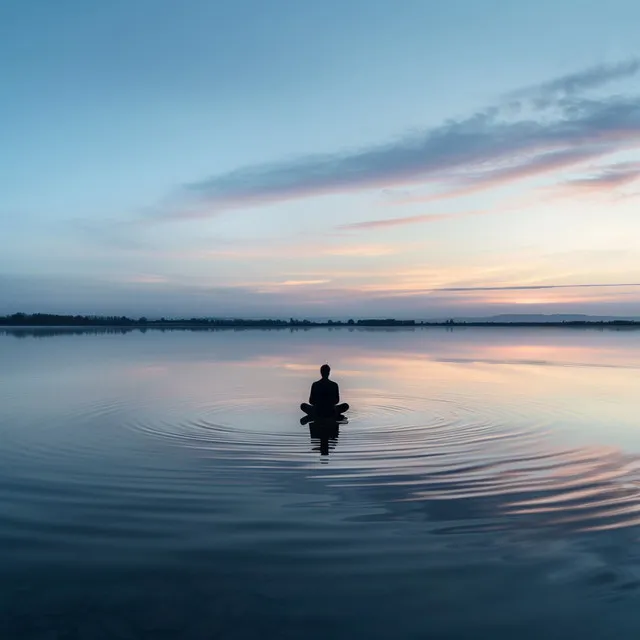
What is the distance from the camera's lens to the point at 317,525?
386 inches

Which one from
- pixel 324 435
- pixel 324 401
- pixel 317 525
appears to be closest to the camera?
pixel 317 525

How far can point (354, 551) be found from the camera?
8.68 meters

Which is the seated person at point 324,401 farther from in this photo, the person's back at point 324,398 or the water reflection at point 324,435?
the water reflection at point 324,435

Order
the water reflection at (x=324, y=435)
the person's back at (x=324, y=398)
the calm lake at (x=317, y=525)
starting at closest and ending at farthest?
the calm lake at (x=317, y=525) → the water reflection at (x=324, y=435) → the person's back at (x=324, y=398)

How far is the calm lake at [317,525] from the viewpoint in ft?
22.4

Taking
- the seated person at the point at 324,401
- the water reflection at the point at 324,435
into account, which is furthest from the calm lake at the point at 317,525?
the seated person at the point at 324,401

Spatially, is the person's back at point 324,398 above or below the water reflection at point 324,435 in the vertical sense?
above

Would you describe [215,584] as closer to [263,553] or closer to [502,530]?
[263,553]

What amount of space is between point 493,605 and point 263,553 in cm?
321

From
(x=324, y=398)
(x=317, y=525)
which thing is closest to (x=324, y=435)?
(x=324, y=398)

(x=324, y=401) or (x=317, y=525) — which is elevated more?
(x=324, y=401)

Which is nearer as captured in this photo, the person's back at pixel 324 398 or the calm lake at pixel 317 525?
the calm lake at pixel 317 525

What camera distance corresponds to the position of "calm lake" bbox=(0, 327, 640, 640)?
6.83 metres

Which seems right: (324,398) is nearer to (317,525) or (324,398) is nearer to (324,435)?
(324,435)
